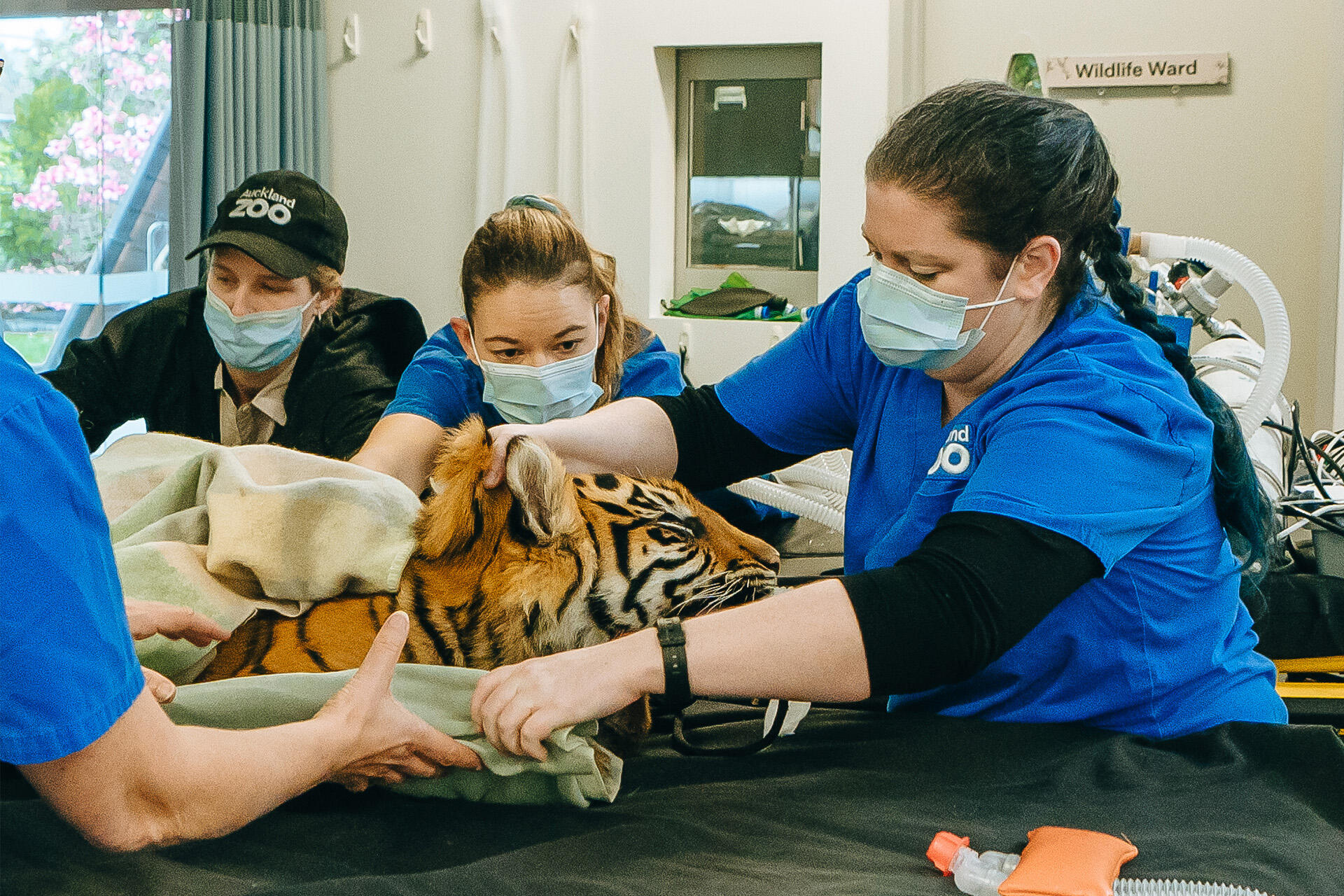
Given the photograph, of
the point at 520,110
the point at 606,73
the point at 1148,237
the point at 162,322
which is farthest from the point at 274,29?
the point at 1148,237

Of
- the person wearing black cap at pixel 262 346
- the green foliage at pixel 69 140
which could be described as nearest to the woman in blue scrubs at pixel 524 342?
the person wearing black cap at pixel 262 346

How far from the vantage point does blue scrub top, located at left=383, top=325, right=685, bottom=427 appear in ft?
7.38

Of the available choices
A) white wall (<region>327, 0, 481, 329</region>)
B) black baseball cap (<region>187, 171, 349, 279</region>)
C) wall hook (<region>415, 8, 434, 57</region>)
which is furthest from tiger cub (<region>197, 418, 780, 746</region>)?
wall hook (<region>415, 8, 434, 57</region>)

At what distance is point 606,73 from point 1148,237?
11.3 ft

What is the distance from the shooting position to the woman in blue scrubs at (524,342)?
2.21 meters

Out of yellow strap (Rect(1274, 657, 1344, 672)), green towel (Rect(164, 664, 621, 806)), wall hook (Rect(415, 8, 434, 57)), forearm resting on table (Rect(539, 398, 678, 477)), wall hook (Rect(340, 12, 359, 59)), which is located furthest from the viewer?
wall hook (Rect(340, 12, 359, 59))

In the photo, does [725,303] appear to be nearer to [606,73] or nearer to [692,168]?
[692,168]

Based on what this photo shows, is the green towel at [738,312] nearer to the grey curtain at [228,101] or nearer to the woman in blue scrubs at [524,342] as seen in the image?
the grey curtain at [228,101]

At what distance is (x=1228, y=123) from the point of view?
4.50 metres

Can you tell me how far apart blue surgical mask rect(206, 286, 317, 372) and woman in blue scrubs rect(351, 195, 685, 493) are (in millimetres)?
373

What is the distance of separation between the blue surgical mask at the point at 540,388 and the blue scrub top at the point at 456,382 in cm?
7

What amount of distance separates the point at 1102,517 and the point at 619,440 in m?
0.81

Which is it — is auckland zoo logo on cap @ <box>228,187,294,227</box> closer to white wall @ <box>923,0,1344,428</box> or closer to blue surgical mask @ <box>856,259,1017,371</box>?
blue surgical mask @ <box>856,259,1017,371</box>

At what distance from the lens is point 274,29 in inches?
199
